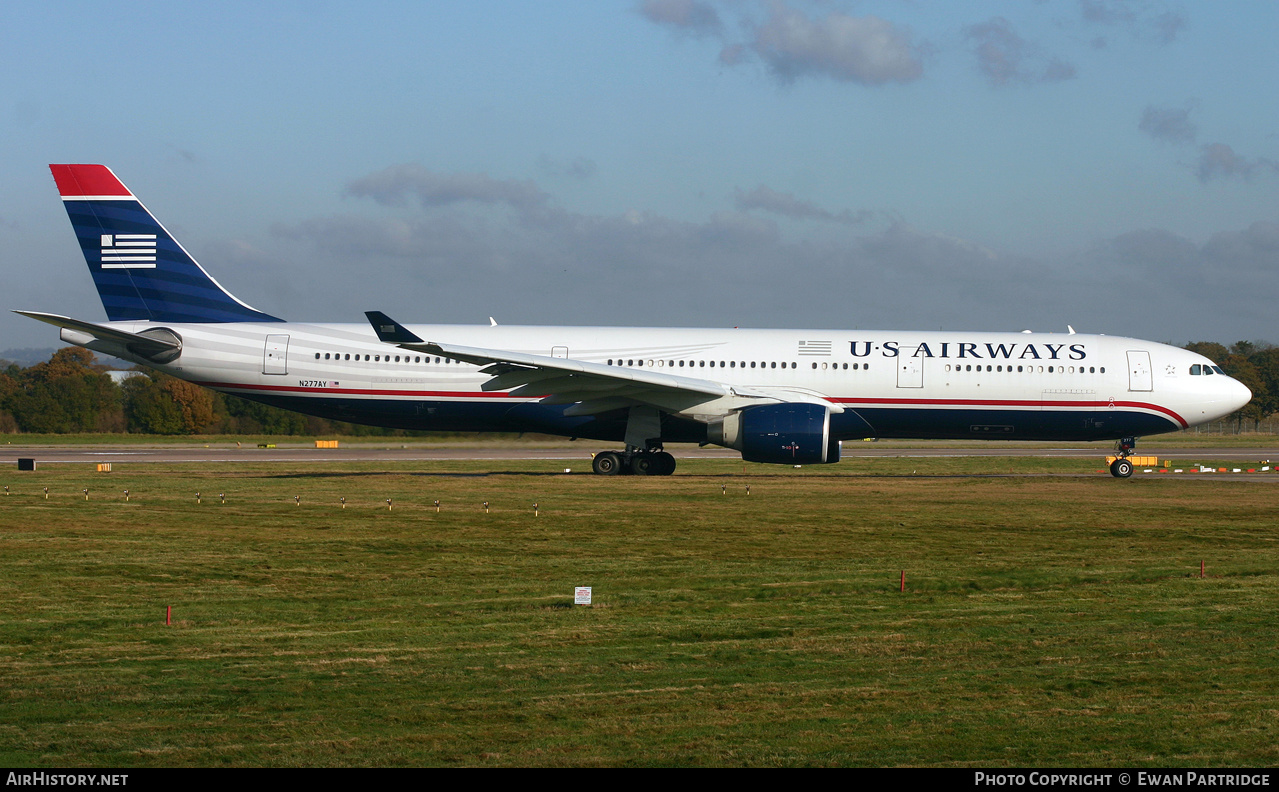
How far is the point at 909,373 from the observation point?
92.2 ft

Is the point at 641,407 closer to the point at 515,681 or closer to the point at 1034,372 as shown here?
the point at 1034,372

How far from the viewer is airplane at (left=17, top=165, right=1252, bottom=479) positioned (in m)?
28.0

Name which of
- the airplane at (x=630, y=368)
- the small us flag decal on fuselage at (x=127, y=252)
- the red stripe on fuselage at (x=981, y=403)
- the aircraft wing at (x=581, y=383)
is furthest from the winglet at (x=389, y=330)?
the red stripe on fuselage at (x=981, y=403)

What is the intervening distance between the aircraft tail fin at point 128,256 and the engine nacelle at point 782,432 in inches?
539

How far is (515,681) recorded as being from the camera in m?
7.83

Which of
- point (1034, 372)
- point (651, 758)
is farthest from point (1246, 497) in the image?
point (651, 758)

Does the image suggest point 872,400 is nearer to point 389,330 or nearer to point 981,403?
point 981,403

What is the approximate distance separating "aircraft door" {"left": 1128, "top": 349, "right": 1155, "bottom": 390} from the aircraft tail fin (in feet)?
76.4

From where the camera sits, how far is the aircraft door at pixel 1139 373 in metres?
28.6

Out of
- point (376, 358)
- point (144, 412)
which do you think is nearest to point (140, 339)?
point (376, 358)

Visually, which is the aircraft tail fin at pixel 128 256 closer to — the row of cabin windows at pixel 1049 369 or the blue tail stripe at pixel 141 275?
the blue tail stripe at pixel 141 275

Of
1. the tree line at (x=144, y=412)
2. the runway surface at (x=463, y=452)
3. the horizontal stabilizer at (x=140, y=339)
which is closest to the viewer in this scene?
the horizontal stabilizer at (x=140, y=339)

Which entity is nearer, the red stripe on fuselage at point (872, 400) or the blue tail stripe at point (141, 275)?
the red stripe on fuselage at point (872, 400)

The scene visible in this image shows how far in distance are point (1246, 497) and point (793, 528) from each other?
12.0 metres
